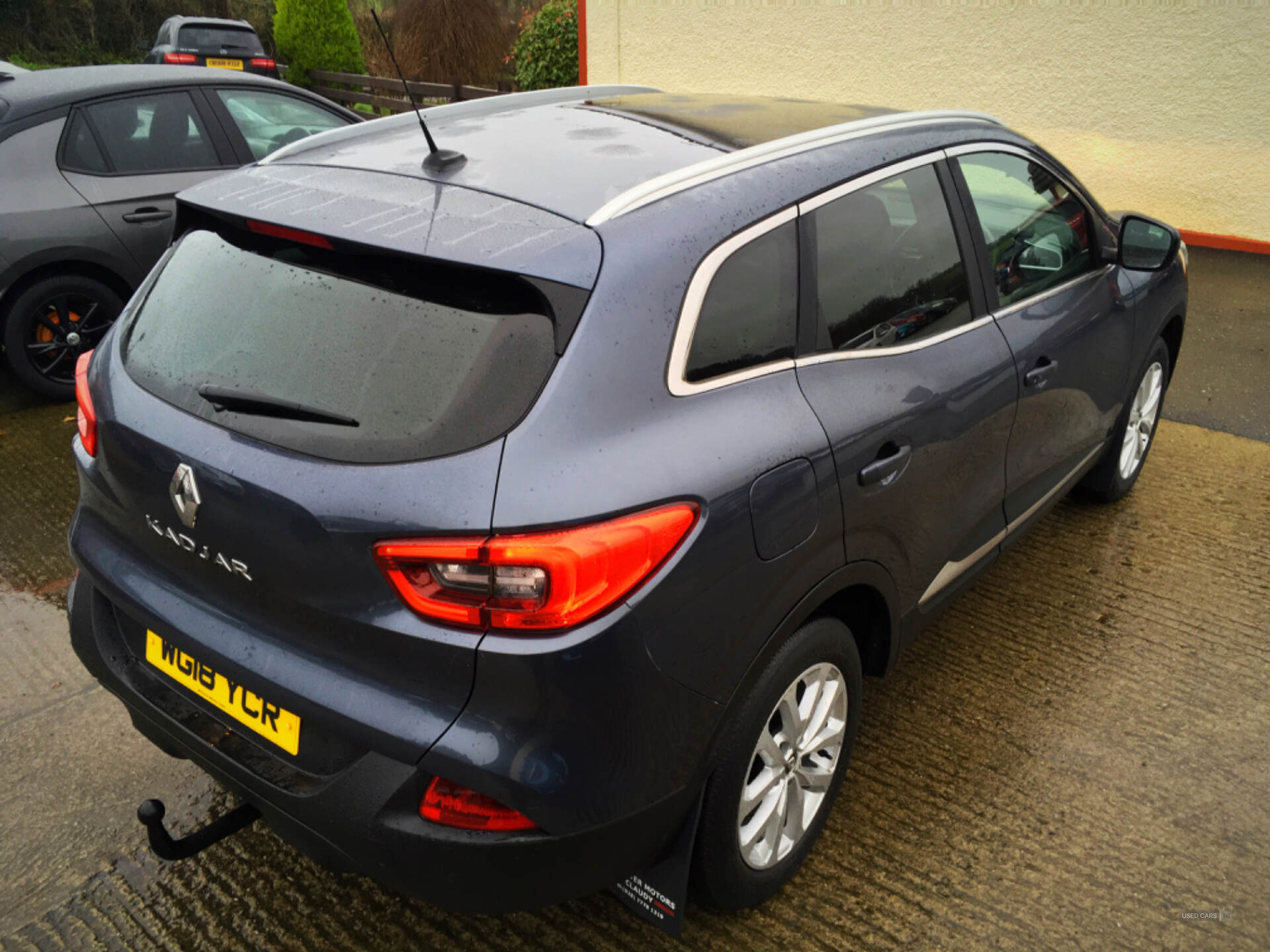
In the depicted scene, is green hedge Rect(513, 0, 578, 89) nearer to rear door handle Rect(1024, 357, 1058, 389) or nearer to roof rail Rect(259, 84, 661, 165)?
roof rail Rect(259, 84, 661, 165)

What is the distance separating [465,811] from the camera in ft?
5.66

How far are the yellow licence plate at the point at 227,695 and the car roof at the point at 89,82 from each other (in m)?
4.27

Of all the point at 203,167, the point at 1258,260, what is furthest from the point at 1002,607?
the point at 1258,260

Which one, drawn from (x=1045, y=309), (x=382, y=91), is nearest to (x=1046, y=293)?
(x=1045, y=309)

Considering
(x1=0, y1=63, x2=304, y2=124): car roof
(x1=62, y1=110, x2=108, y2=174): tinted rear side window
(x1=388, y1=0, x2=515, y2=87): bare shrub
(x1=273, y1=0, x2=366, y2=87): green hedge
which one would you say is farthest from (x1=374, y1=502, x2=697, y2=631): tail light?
(x1=388, y1=0, x2=515, y2=87): bare shrub

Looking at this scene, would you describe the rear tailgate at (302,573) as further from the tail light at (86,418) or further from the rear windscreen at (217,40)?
the rear windscreen at (217,40)

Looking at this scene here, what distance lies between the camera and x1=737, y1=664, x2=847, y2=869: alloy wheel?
2162mm

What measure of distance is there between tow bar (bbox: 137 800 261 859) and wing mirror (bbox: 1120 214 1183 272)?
330 cm

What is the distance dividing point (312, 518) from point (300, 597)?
163 millimetres

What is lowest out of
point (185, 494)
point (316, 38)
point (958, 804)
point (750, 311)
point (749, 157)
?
point (958, 804)

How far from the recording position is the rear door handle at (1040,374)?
2.93 meters

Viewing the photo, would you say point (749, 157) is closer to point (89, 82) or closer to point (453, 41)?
point (89, 82)

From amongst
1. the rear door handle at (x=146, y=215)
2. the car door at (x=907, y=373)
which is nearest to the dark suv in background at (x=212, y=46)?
the rear door handle at (x=146, y=215)

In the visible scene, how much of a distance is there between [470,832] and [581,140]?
1.62 metres
